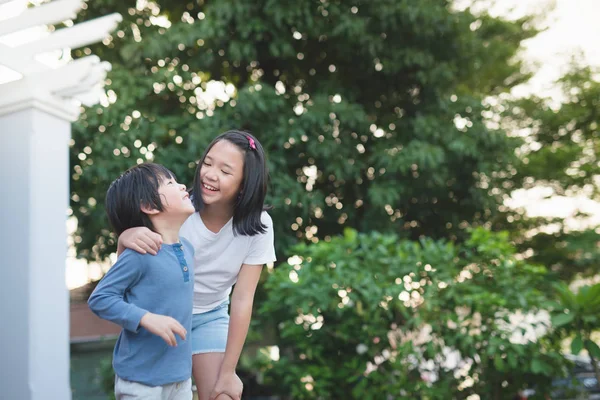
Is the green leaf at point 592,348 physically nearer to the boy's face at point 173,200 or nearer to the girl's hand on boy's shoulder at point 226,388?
the girl's hand on boy's shoulder at point 226,388

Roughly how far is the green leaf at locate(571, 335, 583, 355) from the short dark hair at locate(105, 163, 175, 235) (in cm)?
345

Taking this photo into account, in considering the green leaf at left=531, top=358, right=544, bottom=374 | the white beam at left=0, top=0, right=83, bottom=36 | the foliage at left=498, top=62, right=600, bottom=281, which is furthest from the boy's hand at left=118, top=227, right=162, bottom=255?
the foliage at left=498, top=62, right=600, bottom=281

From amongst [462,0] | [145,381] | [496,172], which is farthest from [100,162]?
[462,0]

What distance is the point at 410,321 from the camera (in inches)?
186

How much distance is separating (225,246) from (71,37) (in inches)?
134

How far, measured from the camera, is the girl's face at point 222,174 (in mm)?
1865

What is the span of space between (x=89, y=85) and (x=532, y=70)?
8688 mm

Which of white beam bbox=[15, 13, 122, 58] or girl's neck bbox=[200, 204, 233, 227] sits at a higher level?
white beam bbox=[15, 13, 122, 58]

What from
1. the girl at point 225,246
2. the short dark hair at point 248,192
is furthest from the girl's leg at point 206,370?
the short dark hair at point 248,192

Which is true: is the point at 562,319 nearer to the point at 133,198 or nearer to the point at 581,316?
the point at 581,316

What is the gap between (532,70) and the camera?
11320mm

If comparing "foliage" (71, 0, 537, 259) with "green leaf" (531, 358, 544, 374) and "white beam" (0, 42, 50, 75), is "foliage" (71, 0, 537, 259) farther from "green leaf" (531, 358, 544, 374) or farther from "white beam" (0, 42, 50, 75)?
"green leaf" (531, 358, 544, 374)

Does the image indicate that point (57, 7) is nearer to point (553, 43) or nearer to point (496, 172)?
point (496, 172)

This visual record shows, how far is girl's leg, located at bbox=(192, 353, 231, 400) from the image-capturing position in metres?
1.92
